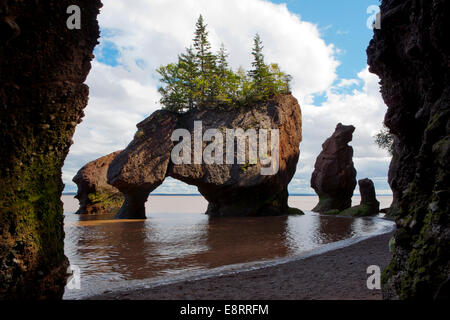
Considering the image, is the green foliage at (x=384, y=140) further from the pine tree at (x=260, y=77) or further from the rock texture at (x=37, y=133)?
the rock texture at (x=37, y=133)

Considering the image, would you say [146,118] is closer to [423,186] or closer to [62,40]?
[62,40]

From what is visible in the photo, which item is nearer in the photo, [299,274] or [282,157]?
[299,274]

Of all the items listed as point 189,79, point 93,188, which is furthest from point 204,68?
point 93,188

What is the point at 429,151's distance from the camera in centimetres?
296

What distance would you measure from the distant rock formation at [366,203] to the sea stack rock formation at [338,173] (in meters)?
2.86

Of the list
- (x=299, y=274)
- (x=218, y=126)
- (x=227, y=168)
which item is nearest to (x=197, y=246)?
(x=299, y=274)

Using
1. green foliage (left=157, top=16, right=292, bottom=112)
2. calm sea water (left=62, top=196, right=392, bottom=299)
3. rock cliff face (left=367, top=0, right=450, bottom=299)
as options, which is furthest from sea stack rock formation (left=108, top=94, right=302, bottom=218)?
rock cliff face (left=367, top=0, right=450, bottom=299)

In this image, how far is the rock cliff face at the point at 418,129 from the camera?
2.56 metres

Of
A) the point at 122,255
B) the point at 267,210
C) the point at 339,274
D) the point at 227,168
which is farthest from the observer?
the point at 267,210

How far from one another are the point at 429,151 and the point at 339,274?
3501 millimetres

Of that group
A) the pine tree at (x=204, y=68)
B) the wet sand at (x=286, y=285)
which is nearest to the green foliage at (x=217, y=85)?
the pine tree at (x=204, y=68)

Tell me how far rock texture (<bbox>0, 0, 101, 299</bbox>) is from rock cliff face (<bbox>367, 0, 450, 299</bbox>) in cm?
409

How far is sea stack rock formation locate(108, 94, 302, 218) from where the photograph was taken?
20969 millimetres

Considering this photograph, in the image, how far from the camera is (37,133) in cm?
346
